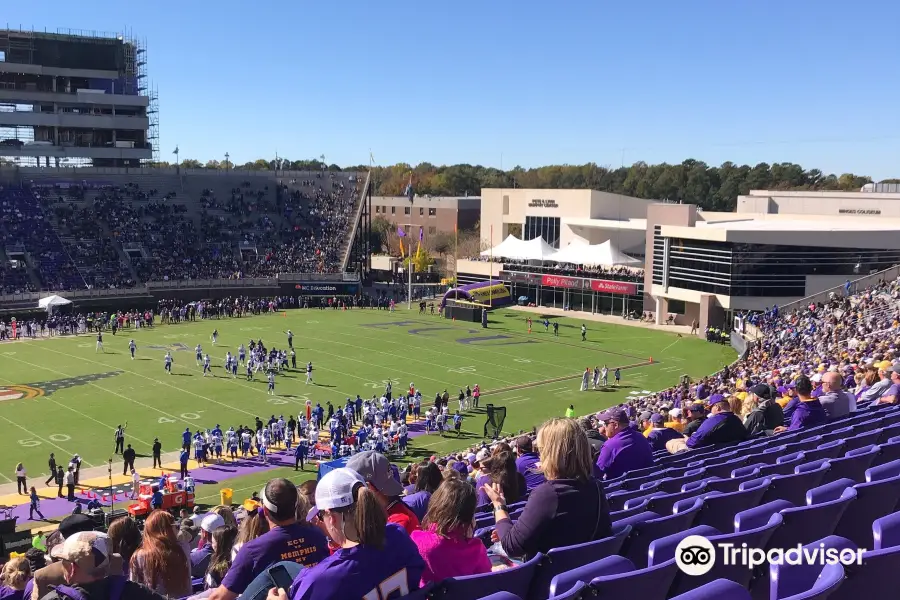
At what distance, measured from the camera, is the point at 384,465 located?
16.1 feet

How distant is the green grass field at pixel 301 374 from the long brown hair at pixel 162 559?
17139 millimetres

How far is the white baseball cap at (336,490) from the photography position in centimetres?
396

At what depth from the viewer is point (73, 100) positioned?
6750 cm

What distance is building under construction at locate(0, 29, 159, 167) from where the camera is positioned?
6538 centimetres

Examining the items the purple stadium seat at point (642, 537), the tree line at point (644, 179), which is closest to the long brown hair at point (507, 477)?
the purple stadium seat at point (642, 537)

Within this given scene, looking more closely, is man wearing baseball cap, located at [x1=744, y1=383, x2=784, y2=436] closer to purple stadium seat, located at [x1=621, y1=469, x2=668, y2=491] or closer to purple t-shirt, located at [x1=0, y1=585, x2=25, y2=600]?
purple stadium seat, located at [x1=621, y1=469, x2=668, y2=491]

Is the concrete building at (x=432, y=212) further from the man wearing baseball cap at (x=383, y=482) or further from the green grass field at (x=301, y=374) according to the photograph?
the man wearing baseball cap at (x=383, y=482)

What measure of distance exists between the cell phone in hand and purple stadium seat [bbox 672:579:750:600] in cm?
183

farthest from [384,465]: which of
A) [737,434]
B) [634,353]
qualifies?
[634,353]

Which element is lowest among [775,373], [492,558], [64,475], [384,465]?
[64,475]

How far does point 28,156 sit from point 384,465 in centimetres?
7034

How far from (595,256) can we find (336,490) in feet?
178

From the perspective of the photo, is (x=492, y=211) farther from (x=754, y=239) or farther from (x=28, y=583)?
(x=28, y=583)

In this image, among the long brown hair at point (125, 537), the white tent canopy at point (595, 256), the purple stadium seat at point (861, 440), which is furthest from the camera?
the white tent canopy at point (595, 256)
